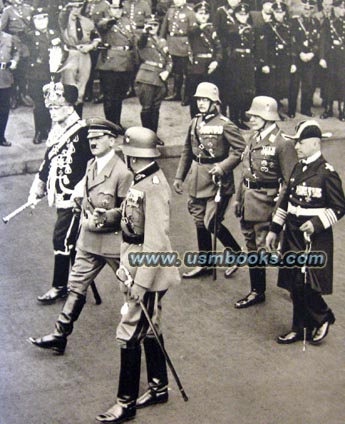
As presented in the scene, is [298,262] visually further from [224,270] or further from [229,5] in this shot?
[229,5]

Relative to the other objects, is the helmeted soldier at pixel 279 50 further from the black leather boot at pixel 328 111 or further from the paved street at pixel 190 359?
the paved street at pixel 190 359

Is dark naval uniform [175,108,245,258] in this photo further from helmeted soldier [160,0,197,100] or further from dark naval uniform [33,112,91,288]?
helmeted soldier [160,0,197,100]

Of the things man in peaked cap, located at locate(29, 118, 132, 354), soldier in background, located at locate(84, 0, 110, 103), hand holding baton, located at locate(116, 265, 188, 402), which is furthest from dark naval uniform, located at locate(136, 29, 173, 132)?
hand holding baton, located at locate(116, 265, 188, 402)

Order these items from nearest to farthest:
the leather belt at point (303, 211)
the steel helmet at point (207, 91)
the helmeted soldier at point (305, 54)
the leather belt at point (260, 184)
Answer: the leather belt at point (303, 211) → the leather belt at point (260, 184) → the steel helmet at point (207, 91) → the helmeted soldier at point (305, 54)

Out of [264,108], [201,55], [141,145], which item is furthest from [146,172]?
[201,55]

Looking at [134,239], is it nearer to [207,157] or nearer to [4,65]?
[207,157]

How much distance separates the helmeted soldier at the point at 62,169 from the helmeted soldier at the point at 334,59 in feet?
12.1

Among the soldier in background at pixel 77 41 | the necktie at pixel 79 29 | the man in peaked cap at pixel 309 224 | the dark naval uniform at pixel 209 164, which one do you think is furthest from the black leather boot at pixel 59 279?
the necktie at pixel 79 29

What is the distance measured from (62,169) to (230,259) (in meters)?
1.38

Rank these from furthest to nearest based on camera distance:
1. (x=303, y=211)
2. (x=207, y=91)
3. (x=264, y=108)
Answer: (x=207, y=91) → (x=264, y=108) → (x=303, y=211)

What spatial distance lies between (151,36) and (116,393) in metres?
4.29

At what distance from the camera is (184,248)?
6.97 m

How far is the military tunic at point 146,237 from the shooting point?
15.9 ft

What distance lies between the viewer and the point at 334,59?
946cm
